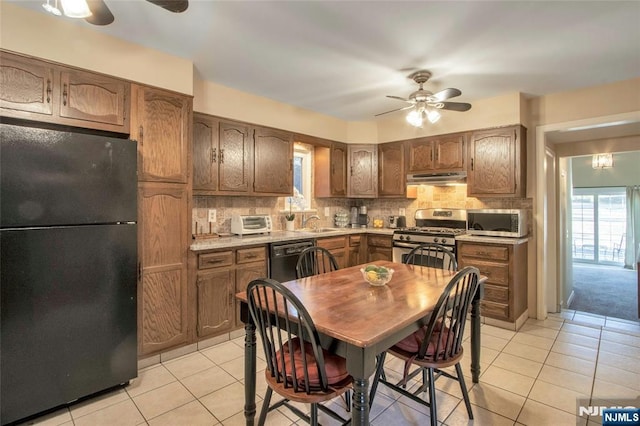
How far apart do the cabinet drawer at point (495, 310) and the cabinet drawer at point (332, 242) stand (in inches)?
70.8

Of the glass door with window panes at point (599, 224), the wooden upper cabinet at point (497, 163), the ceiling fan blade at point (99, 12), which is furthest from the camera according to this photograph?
the glass door with window panes at point (599, 224)

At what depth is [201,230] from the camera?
135 inches

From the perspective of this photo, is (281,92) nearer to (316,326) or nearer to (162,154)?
(162,154)

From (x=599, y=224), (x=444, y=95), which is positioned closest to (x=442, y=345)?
(x=444, y=95)

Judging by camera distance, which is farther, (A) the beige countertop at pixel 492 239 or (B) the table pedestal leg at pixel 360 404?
(A) the beige countertop at pixel 492 239

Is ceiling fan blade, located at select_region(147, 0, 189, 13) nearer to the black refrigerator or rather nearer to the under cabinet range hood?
the black refrigerator

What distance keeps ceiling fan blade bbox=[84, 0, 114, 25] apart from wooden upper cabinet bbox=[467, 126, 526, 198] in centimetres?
374

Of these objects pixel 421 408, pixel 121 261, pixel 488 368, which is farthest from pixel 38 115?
pixel 488 368

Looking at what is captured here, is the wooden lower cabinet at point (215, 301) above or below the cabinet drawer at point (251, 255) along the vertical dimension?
below

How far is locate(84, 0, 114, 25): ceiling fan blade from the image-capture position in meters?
1.48

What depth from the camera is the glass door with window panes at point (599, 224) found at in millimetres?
7449

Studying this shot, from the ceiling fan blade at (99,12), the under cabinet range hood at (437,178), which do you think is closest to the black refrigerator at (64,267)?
the ceiling fan blade at (99,12)

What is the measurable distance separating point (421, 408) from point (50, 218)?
2616 millimetres

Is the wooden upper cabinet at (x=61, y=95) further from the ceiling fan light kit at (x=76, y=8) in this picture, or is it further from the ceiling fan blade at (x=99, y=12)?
the ceiling fan light kit at (x=76, y=8)
